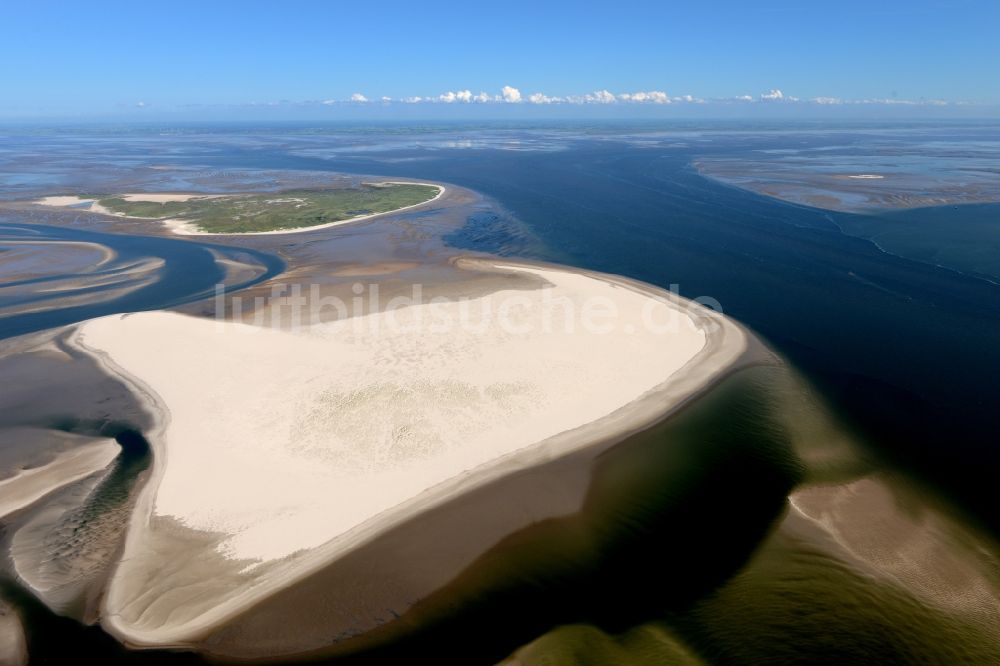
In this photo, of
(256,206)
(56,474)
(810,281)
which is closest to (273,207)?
(256,206)

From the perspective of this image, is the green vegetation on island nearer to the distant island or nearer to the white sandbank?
the distant island

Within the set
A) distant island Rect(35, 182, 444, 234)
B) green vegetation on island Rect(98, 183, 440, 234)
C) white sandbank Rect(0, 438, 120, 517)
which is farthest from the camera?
green vegetation on island Rect(98, 183, 440, 234)

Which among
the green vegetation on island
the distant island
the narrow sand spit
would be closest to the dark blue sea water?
the narrow sand spit

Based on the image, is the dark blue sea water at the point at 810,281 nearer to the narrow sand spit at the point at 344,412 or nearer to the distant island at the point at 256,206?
the narrow sand spit at the point at 344,412

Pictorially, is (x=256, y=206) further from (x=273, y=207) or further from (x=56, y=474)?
(x=56, y=474)

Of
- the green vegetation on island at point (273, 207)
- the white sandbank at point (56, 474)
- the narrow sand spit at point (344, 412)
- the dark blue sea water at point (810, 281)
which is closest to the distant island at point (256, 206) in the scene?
the green vegetation on island at point (273, 207)

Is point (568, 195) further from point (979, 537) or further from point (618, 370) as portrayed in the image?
point (979, 537)

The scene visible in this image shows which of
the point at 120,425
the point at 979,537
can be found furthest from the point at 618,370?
the point at 120,425
